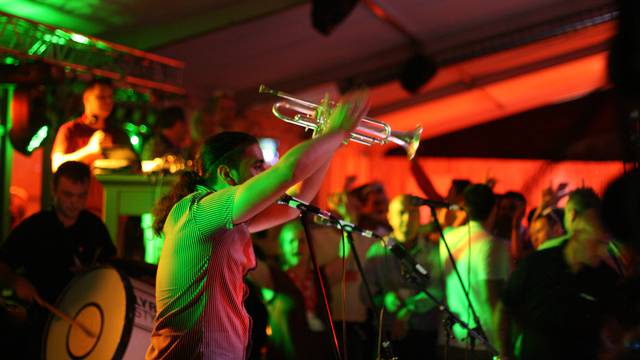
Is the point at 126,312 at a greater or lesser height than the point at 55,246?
lesser

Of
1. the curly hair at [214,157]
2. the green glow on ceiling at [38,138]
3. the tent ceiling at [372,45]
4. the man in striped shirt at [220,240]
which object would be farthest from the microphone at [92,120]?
the man in striped shirt at [220,240]

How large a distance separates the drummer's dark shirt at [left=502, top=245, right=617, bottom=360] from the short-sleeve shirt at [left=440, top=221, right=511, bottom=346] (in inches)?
13.6

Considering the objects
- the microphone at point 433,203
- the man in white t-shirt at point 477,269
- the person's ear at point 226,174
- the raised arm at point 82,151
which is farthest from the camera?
the raised arm at point 82,151

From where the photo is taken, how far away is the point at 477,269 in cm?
581

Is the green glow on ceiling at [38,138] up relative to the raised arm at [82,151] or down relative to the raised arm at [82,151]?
up

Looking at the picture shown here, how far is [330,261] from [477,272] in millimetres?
2003

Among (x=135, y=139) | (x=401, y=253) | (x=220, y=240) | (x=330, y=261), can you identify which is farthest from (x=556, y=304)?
(x=135, y=139)

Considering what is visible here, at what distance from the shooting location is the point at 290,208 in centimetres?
356

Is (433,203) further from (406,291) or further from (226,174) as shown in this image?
(226,174)

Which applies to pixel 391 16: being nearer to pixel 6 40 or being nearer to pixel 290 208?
pixel 6 40

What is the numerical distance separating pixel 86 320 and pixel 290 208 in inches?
77.0

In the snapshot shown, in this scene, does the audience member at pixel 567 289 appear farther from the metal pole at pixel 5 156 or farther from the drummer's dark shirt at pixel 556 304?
the metal pole at pixel 5 156

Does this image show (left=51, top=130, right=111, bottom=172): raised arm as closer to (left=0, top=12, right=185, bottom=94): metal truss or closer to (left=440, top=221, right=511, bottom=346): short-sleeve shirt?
(left=0, top=12, right=185, bottom=94): metal truss

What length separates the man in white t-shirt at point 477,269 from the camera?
5.67m
